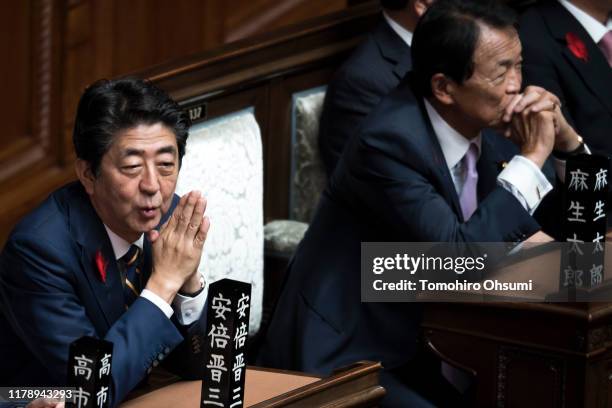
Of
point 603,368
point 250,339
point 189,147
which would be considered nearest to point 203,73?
point 189,147

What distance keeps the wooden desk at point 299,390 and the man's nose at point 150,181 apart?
35 cm

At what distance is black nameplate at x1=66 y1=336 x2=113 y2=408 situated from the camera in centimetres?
182

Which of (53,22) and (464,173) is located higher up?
(53,22)

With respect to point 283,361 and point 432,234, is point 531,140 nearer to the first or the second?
point 432,234

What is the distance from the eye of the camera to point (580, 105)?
142 inches

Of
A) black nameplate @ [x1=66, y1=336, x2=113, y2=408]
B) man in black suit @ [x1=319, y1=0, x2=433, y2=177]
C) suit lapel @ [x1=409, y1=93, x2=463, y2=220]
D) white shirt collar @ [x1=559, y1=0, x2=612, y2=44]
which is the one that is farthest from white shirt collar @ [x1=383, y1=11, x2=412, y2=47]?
black nameplate @ [x1=66, y1=336, x2=113, y2=408]

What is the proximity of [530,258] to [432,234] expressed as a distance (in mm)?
229

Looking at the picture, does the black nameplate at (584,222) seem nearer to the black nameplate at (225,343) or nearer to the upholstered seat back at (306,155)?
the black nameplate at (225,343)

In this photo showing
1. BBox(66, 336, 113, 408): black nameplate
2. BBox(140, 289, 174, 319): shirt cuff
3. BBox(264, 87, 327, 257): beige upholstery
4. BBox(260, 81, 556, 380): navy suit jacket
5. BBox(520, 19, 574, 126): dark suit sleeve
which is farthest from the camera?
BBox(264, 87, 327, 257): beige upholstery

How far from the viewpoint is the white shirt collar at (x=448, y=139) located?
2945mm

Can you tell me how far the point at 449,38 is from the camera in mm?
2941

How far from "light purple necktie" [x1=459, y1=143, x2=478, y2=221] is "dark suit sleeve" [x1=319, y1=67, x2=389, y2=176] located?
0.64 metres

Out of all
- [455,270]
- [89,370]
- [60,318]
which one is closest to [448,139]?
[455,270]

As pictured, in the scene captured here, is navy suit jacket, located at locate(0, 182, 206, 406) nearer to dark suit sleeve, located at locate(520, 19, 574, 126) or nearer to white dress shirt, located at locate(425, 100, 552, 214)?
white dress shirt, located at locate(425, 100, 552, 214)
